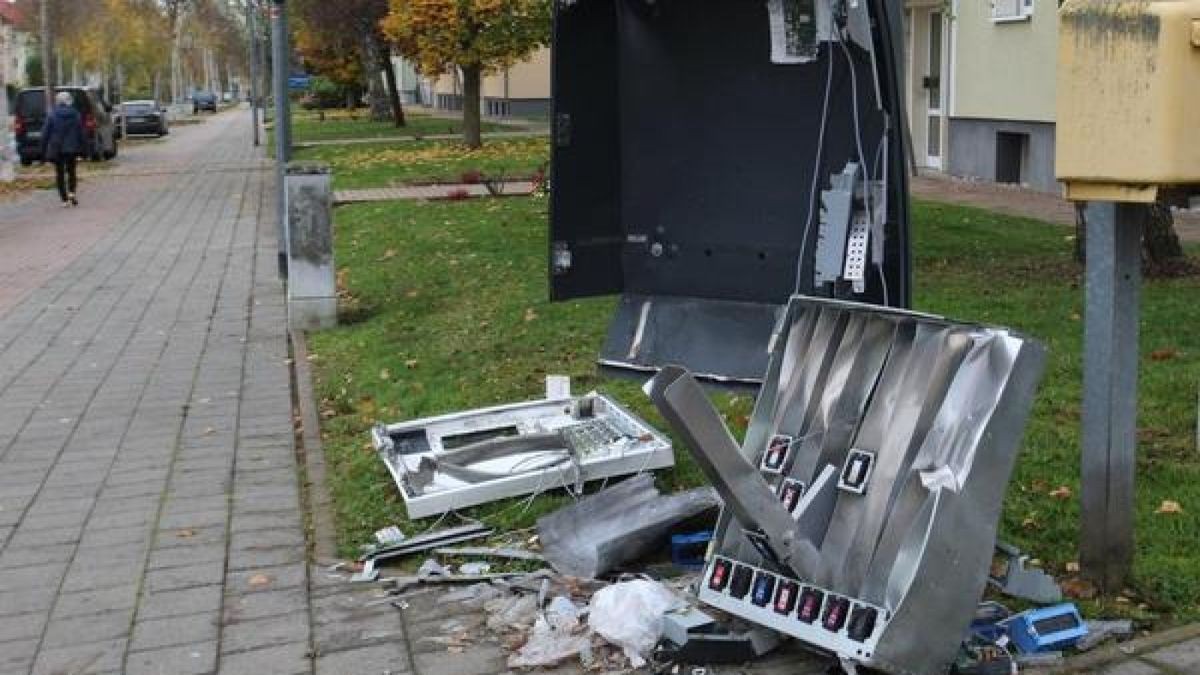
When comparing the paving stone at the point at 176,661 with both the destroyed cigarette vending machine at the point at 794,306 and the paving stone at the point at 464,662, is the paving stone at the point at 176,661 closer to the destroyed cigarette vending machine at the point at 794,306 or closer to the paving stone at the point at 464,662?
the paving stone at the point at 464,662

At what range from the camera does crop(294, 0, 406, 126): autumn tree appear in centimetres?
4128

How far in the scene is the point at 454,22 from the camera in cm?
2780

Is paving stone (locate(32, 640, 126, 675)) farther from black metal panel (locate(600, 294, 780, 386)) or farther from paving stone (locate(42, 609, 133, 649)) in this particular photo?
black metal panel (locate(600, 294, 780, 386))

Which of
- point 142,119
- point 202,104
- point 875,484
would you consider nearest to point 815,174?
point 875,484

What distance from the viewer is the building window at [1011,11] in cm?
1970

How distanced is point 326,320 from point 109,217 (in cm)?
1265

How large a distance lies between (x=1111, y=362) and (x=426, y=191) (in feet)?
57.9

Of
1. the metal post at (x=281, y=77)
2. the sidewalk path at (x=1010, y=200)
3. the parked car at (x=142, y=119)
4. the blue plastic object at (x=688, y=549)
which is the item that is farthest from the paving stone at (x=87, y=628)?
the parked car at (x=142, y=119)

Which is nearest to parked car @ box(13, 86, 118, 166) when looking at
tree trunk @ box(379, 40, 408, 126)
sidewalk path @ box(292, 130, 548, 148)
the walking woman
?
sidewalk path @ box(292, 130, 548, 148)

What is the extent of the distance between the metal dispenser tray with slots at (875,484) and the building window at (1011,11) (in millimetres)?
16638

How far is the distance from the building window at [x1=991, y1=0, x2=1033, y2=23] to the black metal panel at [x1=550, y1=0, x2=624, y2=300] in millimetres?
14172

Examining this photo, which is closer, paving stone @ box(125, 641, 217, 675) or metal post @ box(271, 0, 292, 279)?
paving stone @ box(125, 641, 217, 675)

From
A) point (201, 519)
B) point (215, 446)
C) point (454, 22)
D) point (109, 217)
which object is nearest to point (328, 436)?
point (215, 446)

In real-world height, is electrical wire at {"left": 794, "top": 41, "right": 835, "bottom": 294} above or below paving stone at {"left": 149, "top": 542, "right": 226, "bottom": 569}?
above
